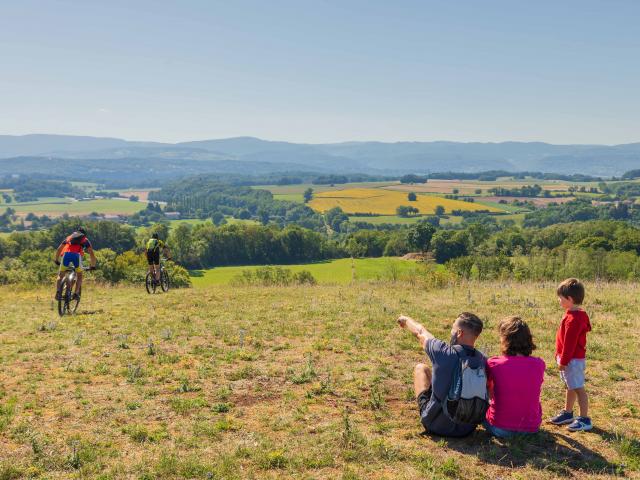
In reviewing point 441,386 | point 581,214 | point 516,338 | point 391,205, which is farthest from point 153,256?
point 391,205

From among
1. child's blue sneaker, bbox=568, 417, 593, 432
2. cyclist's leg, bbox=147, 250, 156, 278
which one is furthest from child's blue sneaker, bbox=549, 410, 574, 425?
cyclist's leg, bbox=147, 250, 156, 278

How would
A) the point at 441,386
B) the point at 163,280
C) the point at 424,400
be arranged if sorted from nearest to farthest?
the point at 441,386
the point at 424,400
the point at 163,280

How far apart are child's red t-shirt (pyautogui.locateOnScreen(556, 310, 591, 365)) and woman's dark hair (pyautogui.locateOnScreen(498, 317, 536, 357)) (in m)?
1.01

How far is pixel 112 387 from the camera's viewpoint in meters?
9.30

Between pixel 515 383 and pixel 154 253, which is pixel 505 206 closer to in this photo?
pixel 154 253

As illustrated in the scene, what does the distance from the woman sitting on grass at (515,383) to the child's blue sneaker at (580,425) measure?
28.7 inches

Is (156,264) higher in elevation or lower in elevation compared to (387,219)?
higher

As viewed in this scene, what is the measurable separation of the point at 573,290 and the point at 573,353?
992mm

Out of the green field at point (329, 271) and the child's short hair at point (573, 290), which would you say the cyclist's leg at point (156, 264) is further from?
the green field at point (329, 271)

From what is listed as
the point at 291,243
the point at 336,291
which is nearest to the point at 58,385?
the point at 336,291

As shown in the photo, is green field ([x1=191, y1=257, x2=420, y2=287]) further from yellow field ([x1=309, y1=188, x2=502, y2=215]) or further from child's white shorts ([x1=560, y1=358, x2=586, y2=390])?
yellow field ([x1=309, y1=188, x2=502, y2=215])

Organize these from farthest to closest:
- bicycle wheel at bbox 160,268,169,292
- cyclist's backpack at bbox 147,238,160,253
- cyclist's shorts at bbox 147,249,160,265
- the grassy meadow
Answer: bicycle wheel at bbox 160,268,169,292 < cyclist's shorts at bbox 147,249,160,265 < cyclist's backpack at bbox 147,238,160,253 < the grassy meadow

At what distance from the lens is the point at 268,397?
8.90 m

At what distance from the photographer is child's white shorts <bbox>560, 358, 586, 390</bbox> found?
7469 mm
